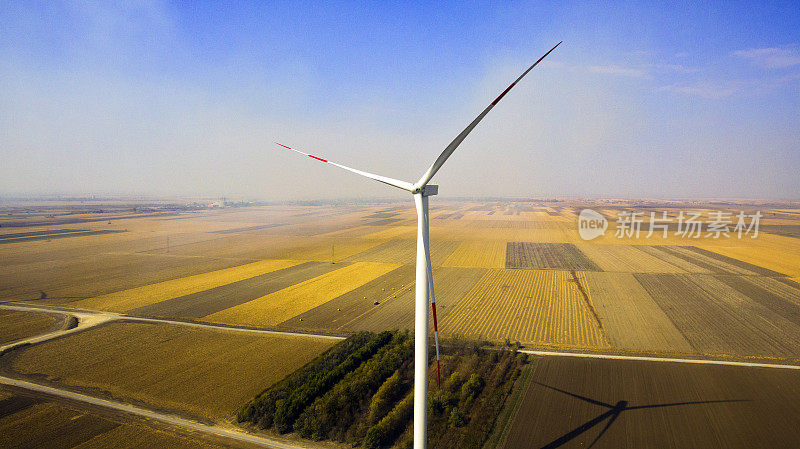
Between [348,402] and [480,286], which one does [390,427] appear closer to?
[348,402]

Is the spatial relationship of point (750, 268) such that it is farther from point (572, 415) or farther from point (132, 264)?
point (132, 264)

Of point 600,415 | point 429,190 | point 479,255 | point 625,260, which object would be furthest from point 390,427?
point 625,260

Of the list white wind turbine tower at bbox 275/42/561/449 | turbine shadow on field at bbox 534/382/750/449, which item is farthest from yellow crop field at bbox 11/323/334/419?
turbine shadow on field at bbox 534/382/750/449

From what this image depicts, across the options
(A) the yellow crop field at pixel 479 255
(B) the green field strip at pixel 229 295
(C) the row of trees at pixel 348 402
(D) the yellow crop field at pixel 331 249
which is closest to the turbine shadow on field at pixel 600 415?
(C) the row of trees at pixel 348 402

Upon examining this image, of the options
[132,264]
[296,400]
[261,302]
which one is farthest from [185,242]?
[296,400]

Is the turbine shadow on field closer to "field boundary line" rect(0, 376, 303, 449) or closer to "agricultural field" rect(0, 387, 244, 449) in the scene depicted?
"field boundary line" rect(0, 376, 303, 449)

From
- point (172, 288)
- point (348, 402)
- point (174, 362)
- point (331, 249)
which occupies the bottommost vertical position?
point (174, 362)
